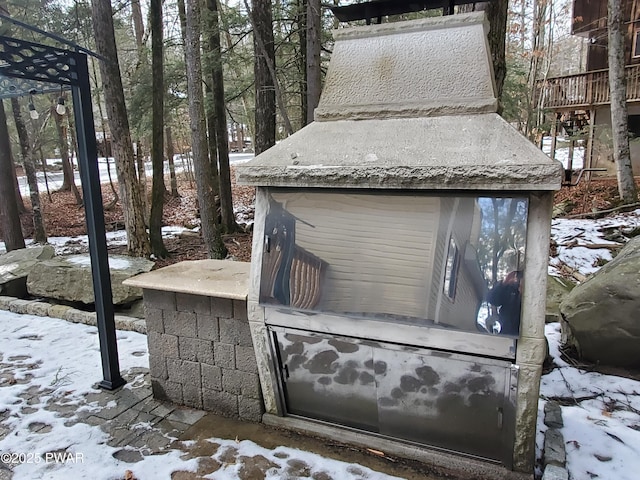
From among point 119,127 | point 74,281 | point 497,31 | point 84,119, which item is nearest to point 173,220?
point 119,127

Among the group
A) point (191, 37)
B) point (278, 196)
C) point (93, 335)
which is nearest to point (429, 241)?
point (278, 196)

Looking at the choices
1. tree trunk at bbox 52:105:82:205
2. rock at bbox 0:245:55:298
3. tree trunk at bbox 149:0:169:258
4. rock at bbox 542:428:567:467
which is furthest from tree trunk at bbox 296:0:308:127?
tree trunk at bbox 52:105:82:205

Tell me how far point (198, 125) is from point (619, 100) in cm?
835

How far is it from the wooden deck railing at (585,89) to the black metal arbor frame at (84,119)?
14454 millimetres

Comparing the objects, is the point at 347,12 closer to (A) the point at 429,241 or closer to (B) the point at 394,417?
(A) the point at 429,241

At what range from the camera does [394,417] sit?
2.61 m

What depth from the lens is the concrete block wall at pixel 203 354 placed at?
291 centimetres

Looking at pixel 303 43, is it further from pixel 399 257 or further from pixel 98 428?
pixel 98 428

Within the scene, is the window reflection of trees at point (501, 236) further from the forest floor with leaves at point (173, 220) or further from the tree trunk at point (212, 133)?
the tree trunk at point (212, 133)

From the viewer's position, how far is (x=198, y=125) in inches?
254

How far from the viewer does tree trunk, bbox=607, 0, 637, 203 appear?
8.59 metres

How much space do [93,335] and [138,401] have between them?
172 centimetres

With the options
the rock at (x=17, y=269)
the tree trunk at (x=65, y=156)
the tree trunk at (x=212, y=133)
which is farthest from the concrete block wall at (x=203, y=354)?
→ the tree trunk at (x=65, y=156)

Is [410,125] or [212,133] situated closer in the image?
[410,125]
